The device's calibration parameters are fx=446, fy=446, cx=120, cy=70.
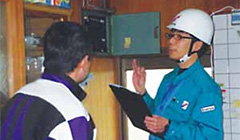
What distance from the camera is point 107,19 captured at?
11.8ft

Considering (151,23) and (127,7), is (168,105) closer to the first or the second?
(151,23)

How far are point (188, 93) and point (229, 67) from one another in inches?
40.0

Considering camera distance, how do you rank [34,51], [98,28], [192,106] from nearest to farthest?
[192,106]
[34,51]
[98,28]

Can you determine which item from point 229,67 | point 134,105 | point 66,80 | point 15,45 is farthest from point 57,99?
point 229,67

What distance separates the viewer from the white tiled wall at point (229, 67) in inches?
127

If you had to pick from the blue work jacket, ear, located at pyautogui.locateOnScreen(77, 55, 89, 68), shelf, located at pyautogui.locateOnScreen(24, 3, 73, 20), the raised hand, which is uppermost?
shelf, located at pyautogui.locateOnScreen(24, 3, 73, 20)

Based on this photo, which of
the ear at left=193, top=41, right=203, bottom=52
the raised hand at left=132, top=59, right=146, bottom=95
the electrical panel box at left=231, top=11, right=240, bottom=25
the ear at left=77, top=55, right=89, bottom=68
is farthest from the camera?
the electrical panel box at left=231, top=11, right=240, bottom=25

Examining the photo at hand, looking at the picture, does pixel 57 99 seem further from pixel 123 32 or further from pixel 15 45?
pixel 123 32

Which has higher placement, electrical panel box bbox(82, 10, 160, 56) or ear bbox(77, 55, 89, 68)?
electrical panel box bbox(82, 10, 160, 56)

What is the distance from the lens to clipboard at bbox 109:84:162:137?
2260mm

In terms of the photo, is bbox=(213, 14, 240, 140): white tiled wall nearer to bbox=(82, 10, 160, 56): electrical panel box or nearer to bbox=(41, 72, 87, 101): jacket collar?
bbox=(82, 10, 160, 56): electrical panel box

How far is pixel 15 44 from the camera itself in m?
2.53

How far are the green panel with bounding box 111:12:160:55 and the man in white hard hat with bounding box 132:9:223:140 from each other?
0.88m

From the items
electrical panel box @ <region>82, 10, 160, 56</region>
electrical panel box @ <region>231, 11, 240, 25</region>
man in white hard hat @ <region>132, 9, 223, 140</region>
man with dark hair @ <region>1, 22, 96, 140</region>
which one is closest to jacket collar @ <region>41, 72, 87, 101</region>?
man with dark hair @ <region>1, 22, 96, 140</region>
